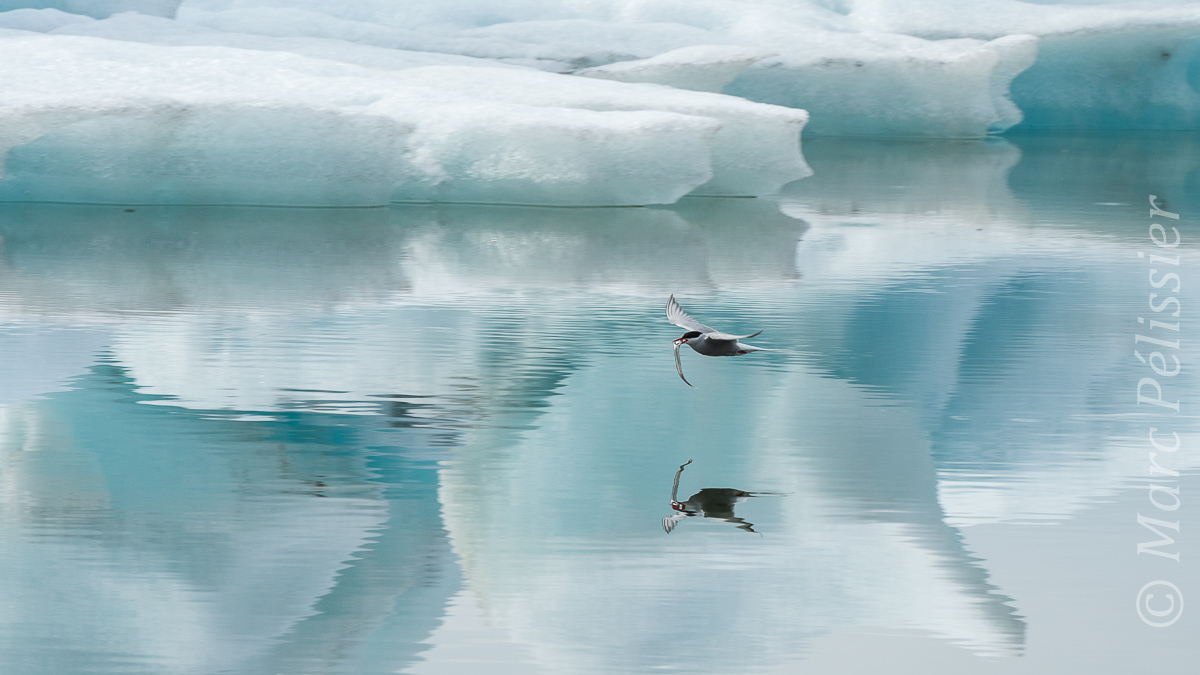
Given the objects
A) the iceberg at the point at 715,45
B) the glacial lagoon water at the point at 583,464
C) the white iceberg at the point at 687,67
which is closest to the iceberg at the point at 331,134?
the glacial lagoon water at the point at 583,464

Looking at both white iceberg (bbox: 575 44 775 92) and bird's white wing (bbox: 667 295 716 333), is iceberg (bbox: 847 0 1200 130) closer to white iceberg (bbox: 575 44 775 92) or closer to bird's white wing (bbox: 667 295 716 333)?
white iceberg (bbox: 575 44 775 92)

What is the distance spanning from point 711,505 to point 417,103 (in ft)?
15.1

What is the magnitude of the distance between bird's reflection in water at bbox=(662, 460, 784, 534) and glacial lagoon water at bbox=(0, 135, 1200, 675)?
0.01 m

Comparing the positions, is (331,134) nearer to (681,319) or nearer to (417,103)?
(417,103)

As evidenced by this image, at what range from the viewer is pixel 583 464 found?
2.96 meters

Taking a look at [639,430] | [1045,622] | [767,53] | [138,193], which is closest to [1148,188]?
[767,53]

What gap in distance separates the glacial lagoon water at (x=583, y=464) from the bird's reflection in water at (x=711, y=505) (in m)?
0.01

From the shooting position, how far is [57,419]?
10.7 feet

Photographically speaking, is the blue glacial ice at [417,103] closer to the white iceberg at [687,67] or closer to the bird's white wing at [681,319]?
the white iceberg at [687,67]

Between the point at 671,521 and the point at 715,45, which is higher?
the point at 715,45

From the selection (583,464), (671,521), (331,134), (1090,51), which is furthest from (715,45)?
(671,521)

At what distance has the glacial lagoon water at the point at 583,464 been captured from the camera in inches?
86.0

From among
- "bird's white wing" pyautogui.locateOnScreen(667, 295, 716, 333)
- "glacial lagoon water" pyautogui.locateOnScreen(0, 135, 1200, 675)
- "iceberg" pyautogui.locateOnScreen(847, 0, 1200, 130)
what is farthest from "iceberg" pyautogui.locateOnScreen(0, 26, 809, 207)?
"iceberg" pyautogui.locateOnScreen(847, 0, 1200, 130)

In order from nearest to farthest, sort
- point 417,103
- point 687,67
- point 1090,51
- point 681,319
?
1. point 681,319
2. point 417,103
3. point 687,67
4. point 1090,51
